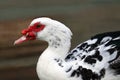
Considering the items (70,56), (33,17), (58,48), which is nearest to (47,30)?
(58,48)

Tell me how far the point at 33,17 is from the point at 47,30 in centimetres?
280

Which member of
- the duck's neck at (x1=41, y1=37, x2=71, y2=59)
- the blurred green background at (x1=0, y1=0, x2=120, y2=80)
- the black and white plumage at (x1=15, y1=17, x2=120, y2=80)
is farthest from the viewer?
the blurred green background at (x1=0, y1=0, x2=120, y2=80)

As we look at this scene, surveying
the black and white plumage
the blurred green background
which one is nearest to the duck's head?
the black and white plumage

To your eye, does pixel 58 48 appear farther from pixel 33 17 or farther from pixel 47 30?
pixel 33 17

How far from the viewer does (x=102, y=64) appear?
Result: 4156mm

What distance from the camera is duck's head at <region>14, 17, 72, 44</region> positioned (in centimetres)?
425

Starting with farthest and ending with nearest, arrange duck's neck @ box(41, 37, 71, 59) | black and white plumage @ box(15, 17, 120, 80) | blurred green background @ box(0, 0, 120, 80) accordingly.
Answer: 1. blurred green background @ box(0, 0, 120, 80)
2. duck's neck @ box(41, 37, 71, 59)
3. black and white plumage @ box(15, 17, 120, 80)

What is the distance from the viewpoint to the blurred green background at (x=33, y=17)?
20.1 ft

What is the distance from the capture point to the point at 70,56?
4422 mm

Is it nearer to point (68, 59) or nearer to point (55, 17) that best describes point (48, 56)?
point (68, 59)

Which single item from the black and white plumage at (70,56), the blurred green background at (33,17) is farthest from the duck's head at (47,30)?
the blurred green background at (33,17)

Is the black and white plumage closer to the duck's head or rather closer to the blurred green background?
the duck's head

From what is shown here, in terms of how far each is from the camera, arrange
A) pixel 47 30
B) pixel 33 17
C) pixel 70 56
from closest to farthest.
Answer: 1. pixel 47 30
2. pixel 70 56
3. pixel 33 17

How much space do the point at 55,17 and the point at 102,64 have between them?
3.03 meters
